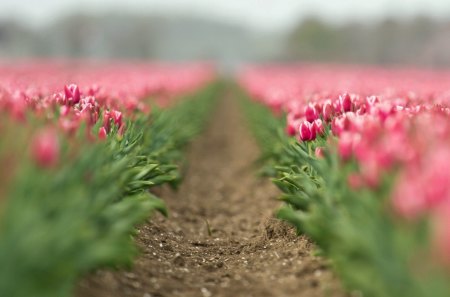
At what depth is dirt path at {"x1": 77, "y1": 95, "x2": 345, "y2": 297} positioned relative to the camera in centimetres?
455

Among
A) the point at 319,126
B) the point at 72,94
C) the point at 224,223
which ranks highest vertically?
the point at 72,94

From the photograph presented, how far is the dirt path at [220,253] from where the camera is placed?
179 inches

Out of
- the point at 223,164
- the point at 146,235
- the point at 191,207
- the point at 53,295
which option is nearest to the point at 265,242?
the point at 146,235

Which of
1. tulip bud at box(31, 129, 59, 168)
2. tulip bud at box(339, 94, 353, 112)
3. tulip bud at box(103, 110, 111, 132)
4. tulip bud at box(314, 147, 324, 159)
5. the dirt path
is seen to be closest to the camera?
tulip bud at box(31, 129, 59, 168)

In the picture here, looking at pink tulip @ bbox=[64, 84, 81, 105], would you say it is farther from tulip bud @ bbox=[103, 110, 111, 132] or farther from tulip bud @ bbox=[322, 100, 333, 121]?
tulip bud @ bbox=[322, 100, 333, 121]

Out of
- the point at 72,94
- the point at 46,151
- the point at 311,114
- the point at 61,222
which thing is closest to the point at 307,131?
the point at 311,114

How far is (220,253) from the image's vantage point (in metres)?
→ 6.03

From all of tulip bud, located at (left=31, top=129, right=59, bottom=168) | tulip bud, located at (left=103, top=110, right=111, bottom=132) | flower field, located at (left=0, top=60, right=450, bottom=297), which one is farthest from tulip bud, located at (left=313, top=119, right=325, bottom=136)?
tulip bud, located at (left=31, top=129, right=59, bottom=168)

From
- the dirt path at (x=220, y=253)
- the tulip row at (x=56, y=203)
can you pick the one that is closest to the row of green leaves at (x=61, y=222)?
the tulip row at (x=56, y=203)

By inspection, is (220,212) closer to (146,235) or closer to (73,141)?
(146,235)

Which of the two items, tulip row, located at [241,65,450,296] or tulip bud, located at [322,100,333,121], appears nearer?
tulip row, located at [241,65,450,296]

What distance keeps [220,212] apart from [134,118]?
191 centimetres

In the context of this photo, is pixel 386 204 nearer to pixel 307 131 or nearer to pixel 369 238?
pixel 369 238

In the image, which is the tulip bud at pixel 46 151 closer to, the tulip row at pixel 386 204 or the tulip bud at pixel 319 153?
the tulip row at pixel 386 204
